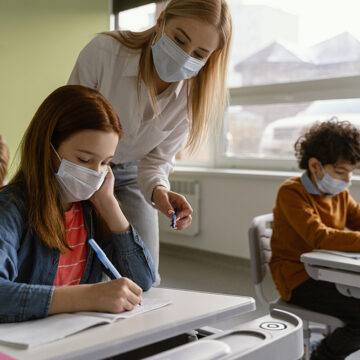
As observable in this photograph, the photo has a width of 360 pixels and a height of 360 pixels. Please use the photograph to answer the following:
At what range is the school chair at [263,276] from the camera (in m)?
1.88

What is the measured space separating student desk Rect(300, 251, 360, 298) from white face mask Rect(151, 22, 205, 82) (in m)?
0.76

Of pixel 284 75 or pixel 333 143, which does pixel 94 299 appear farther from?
pixel 284 75

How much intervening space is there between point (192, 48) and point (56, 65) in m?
2.35

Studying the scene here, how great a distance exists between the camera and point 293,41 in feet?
12.9

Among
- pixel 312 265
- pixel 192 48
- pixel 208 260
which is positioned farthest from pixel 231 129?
pixel 192 48

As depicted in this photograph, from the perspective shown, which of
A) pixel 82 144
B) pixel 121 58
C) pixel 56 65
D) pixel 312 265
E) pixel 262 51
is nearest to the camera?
pixel 82 144

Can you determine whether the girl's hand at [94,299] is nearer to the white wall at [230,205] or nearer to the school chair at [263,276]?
the school chair at [263,276]

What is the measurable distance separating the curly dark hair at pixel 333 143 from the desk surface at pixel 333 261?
0.56 metres

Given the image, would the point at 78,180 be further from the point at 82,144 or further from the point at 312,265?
the point at 312,265

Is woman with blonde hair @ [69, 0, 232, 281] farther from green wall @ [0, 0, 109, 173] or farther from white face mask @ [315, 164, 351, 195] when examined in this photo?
green wall @ [0, 0, 109, 173]

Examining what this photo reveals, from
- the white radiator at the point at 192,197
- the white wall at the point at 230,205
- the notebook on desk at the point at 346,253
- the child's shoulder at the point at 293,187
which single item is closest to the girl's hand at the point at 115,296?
the notebook on desk at the point at 346,253

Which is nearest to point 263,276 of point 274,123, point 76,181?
point 76,181

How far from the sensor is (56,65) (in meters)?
3.57

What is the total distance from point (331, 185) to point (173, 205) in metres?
1.01
